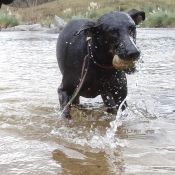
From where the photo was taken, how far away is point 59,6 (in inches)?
2436

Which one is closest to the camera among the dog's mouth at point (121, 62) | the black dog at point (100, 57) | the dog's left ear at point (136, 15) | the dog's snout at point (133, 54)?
the dog's snout at point (133, 54)

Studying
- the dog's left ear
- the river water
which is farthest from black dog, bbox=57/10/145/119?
the river water

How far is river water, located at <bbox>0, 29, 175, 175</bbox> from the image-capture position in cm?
319

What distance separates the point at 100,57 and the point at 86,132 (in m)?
0.76

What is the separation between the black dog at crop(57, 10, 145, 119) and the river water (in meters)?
0.25

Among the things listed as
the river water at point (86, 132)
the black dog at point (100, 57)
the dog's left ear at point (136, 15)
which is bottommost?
the river water at point (86, 132)

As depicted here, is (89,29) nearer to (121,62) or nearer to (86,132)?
(121,62)

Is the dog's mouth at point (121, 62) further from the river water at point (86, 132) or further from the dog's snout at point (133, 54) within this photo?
the river water at point (86, 132)

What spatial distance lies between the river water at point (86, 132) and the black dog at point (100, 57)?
0.83 feet

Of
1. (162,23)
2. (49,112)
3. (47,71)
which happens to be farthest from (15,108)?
(162,23)

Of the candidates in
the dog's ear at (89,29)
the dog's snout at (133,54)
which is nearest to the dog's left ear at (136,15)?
the dog's ear at (89,29)

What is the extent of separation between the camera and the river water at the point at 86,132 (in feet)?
10.5

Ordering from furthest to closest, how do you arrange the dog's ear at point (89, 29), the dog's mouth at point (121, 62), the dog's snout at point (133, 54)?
the dog's ear at point (89, 29) → the dog's mouth at point (121, 62) → the dog's snout at point (133, 54)

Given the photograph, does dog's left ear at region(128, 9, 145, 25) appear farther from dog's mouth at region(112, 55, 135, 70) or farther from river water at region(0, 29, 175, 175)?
dog's mouth at region(112, 55, 135, 70)
